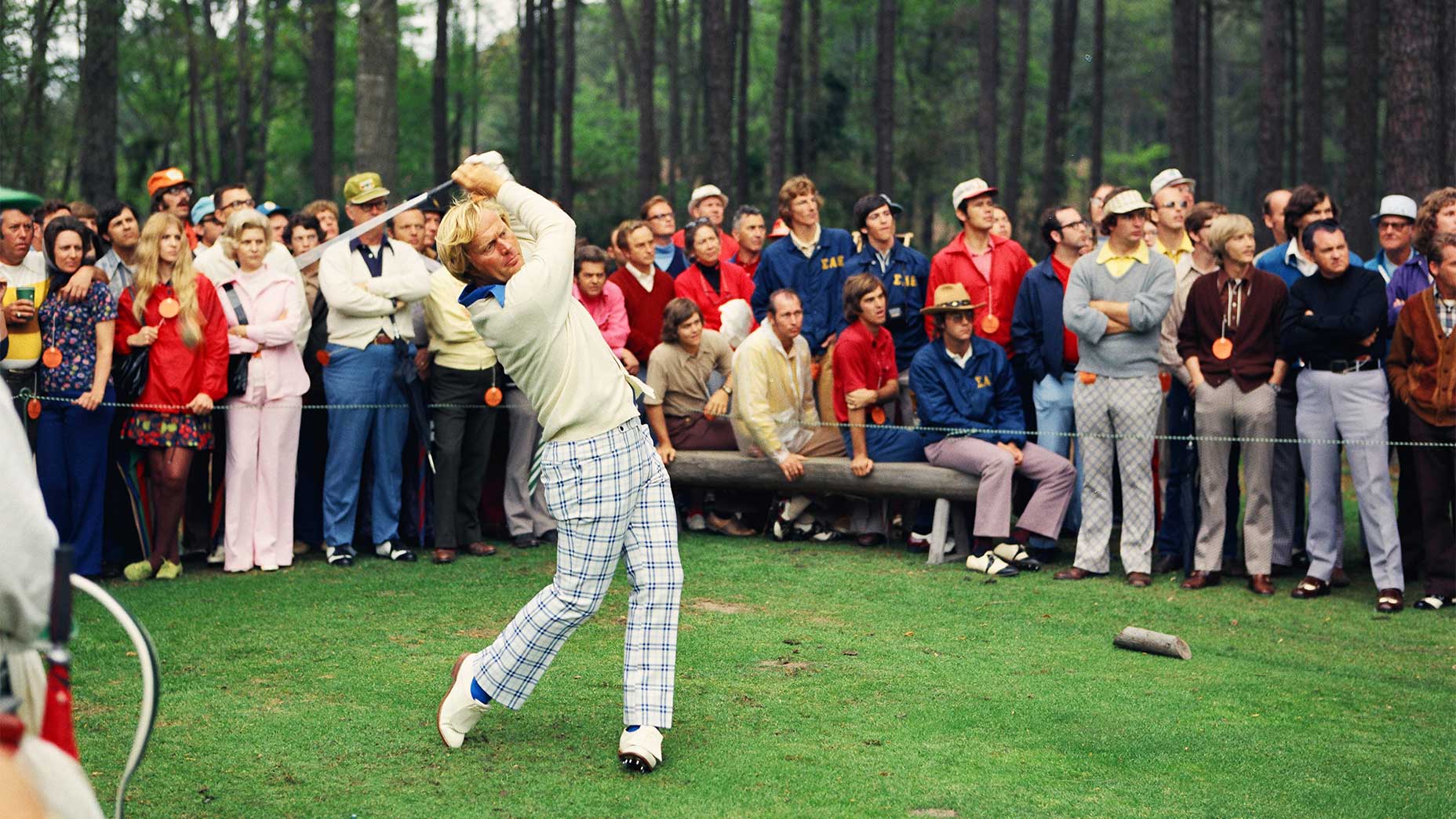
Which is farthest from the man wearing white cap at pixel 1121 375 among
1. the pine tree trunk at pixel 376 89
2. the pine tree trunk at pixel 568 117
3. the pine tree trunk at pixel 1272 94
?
the pine tree trunk at pixel 568 117

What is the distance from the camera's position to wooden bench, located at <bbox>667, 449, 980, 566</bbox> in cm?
954

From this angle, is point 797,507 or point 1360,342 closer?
point 1360,342

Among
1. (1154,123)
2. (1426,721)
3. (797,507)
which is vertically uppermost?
(1154,123)

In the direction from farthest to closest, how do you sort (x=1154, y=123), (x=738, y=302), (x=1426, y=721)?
(x=1154, y=123)
(x=738, y=302)
(x=1426, y=721)

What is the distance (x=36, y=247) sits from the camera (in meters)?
9.00

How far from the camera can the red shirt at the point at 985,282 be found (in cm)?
1021

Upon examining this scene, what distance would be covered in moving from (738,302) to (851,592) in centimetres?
303

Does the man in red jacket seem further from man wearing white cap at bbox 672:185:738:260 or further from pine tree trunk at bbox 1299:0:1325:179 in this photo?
pine tree trunk at bbox 1299:0:1325:179

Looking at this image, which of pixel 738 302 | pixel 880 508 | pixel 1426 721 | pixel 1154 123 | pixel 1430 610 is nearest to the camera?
pixel 1426 721

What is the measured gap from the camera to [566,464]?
531 centimetres

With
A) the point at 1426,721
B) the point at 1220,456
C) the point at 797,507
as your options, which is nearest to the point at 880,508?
the point at 797,507

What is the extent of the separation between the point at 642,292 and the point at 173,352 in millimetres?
3125

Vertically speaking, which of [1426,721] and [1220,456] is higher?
[1220,456]

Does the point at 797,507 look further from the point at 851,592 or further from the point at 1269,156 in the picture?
the point at 1269,156
